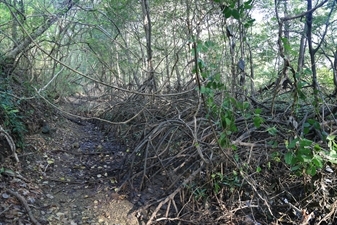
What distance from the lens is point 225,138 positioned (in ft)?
7.54

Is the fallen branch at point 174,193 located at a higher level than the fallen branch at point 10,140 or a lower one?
lower

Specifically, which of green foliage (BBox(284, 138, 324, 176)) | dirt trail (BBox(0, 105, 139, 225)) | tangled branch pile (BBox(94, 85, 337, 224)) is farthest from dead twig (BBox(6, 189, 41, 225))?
green foliage (BBox(284, 138, 324, 176))

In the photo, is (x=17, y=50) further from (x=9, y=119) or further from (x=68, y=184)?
(x=68, y=184)

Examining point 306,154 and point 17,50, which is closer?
point 306,154

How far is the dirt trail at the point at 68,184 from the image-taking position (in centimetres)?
263

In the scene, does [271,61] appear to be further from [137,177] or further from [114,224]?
[114,224]

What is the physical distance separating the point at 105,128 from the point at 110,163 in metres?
2.27

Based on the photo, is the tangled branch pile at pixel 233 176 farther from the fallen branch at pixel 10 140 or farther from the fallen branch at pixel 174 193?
the fallen branch at pixel 10 140

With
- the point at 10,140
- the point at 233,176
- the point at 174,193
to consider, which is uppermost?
the point at 10,140

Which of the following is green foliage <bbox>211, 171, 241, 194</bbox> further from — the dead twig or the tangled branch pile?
the dead twig

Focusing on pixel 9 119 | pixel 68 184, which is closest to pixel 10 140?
pixel 9 119

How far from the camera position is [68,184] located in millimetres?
3254

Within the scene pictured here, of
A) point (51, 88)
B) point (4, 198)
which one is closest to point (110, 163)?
point (4, 198)

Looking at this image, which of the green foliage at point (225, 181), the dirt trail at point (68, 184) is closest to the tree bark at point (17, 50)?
the dirt trail at point (68, 184)
